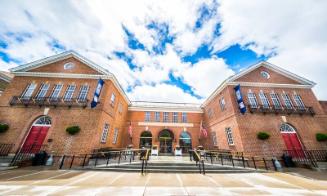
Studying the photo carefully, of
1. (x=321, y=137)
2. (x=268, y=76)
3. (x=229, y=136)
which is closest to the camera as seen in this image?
(x=321, y=137)

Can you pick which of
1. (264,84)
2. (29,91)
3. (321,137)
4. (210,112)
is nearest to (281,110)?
(264,84)

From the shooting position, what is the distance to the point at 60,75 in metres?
12.9

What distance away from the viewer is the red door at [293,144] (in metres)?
11.0

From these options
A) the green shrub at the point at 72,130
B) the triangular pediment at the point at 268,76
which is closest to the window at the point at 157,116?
the green shrub at the point at 72,130

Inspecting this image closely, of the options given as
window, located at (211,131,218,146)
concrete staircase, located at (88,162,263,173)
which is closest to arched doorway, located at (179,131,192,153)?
window, located at (211,131,218,146)

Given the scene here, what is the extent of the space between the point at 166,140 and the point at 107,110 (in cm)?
911

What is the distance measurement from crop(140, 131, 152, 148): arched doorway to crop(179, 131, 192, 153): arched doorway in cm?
437

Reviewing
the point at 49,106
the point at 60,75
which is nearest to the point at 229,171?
the point at 49,106

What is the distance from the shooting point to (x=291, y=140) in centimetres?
1159

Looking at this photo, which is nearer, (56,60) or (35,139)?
(35,139)

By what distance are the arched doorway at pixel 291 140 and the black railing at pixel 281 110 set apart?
142 cm

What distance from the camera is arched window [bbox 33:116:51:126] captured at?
1120 centimetres

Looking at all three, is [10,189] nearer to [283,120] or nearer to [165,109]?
[165,109]

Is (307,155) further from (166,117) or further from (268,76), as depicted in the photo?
(166,117)
